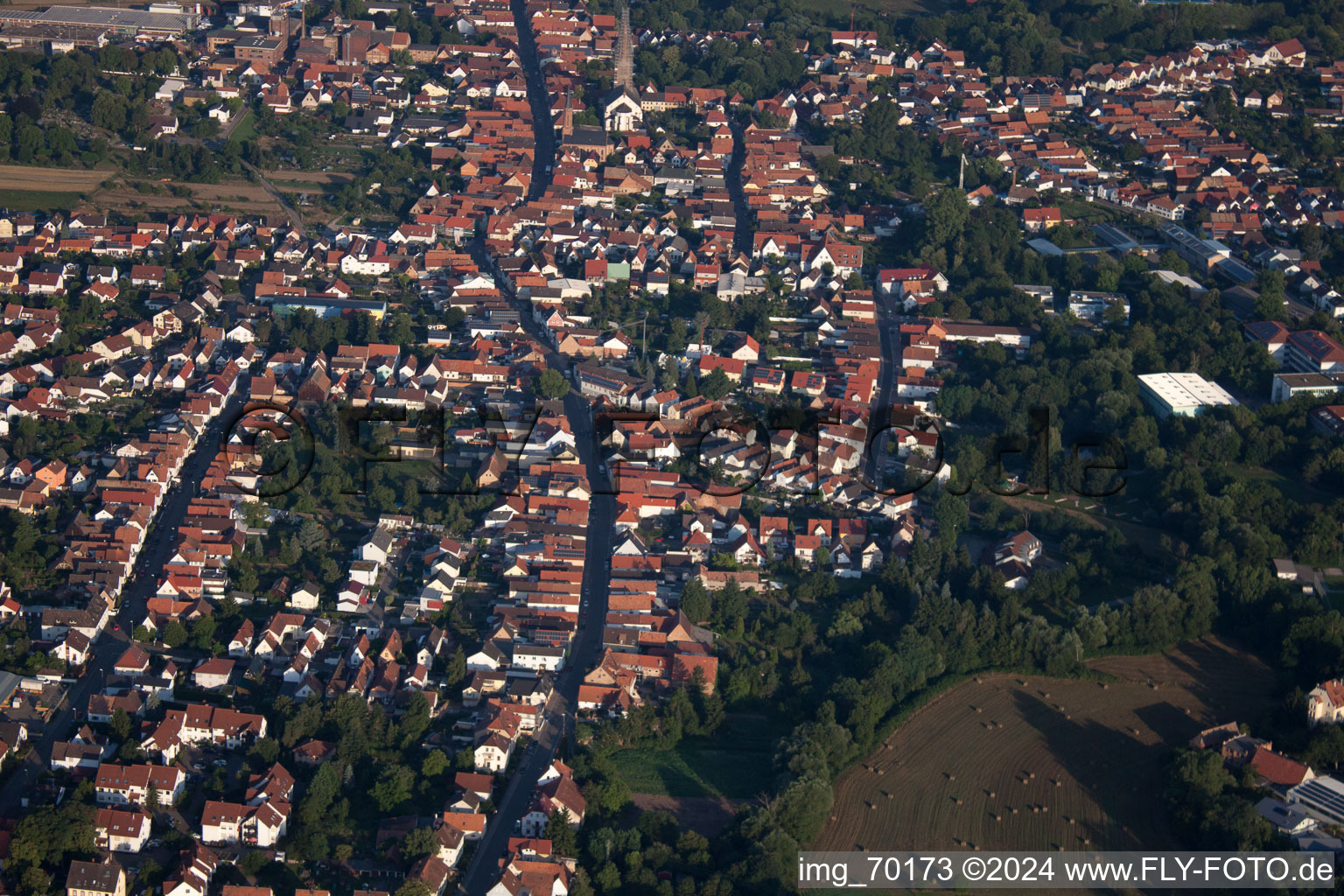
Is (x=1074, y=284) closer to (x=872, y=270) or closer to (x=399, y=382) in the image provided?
(x=872, y=270)

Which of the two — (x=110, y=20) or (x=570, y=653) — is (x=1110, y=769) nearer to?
(x=570, y=653)

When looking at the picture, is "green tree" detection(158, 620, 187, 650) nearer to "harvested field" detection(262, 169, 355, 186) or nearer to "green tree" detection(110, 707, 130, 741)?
"green tree" detection(110, 707, 130, 741)

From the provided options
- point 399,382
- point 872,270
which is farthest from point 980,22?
point 399,382

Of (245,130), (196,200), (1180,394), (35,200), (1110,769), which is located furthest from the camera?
(245,130)

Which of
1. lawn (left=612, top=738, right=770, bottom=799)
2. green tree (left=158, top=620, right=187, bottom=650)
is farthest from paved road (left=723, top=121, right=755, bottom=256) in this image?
green tree (left=158, top=620, right=187, bottom=650)

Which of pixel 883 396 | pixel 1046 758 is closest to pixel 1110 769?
pixel 1046 758

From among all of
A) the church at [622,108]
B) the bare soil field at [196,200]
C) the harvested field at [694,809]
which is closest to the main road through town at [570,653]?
the harvested field at [694,809]
